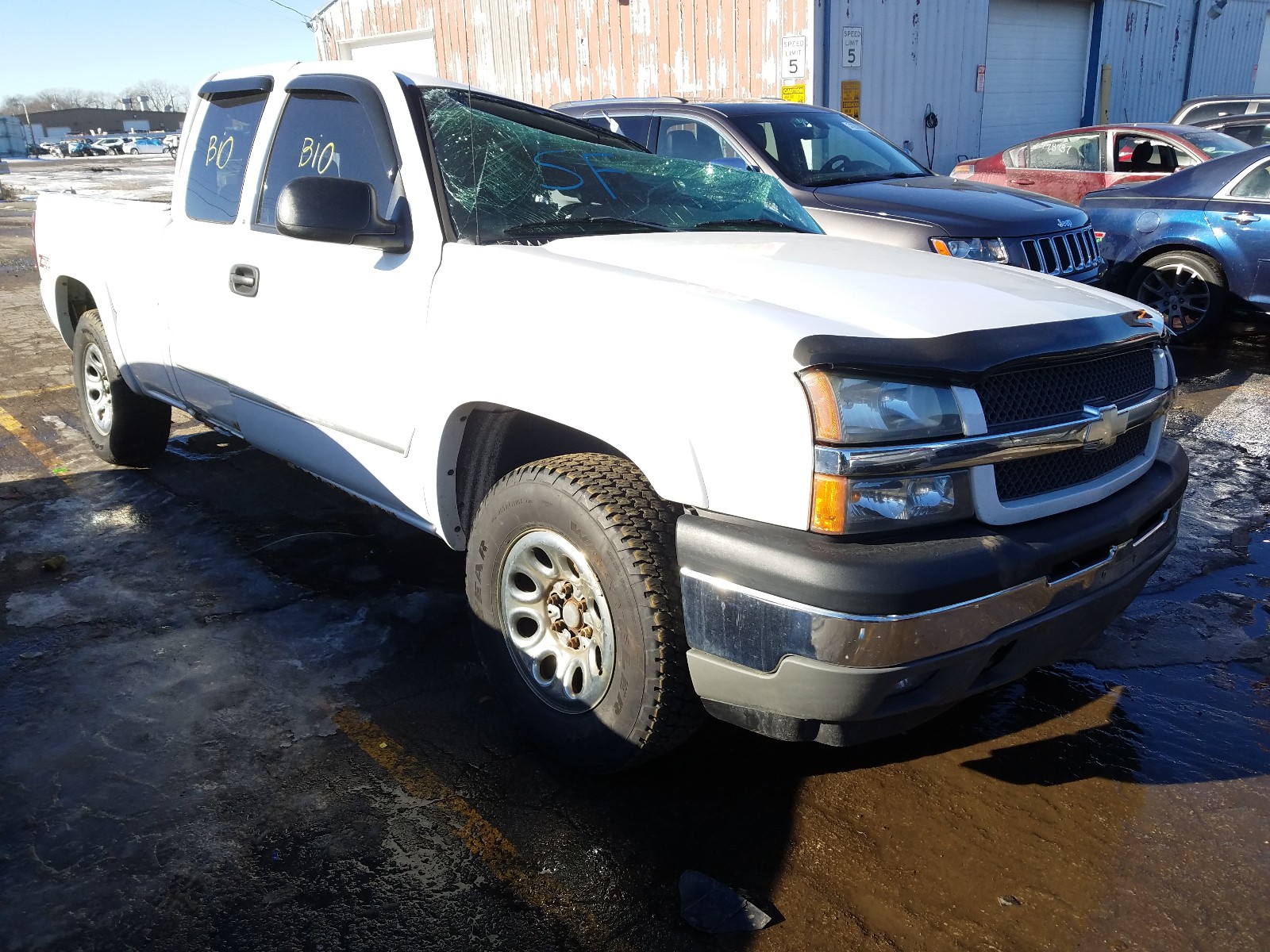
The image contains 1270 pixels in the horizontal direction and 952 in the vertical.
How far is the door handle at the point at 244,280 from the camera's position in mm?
3701

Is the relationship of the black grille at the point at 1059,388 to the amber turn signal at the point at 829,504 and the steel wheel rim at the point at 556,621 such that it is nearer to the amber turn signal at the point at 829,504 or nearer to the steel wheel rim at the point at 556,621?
the amber turn signal at the point at 829,504

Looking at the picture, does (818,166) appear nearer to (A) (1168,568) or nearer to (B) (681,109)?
(B) (681,109)

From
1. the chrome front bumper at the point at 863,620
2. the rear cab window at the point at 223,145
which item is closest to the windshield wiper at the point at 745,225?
the chrome front bumper at the point at 863,620

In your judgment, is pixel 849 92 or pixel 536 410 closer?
pixel 536 410

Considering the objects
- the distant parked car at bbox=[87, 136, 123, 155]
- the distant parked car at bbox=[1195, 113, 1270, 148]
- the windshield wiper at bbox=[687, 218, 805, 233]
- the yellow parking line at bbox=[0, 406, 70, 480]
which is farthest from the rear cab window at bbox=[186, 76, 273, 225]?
the distant parked car at bbox=[87, 136, 123, 155]

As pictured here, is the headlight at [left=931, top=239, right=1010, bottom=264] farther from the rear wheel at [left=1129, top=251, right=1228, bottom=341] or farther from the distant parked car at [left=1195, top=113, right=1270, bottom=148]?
the distant parked car at [left=1195, top=113, right=1270, bottom=148]

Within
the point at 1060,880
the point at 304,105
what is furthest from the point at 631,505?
the point at 304,105

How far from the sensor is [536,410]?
2656mm

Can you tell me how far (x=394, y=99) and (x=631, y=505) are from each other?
1731 millimetres

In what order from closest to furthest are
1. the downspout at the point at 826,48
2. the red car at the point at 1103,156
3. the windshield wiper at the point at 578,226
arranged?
the windshield wiper at the point at 578,226 → the red car at the point at 1103,156 → the downspout at the point at 826,48

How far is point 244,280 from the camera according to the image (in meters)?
3.76

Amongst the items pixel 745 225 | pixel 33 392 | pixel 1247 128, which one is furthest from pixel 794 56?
pixel 745 225

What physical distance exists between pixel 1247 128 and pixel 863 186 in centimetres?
667

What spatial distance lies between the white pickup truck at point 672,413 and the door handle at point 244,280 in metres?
0.01
